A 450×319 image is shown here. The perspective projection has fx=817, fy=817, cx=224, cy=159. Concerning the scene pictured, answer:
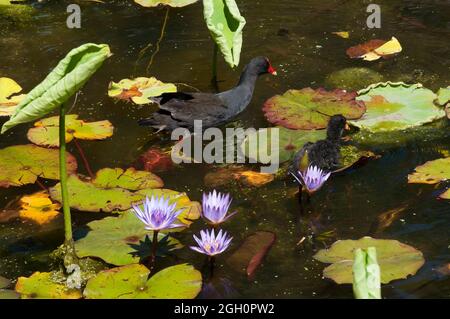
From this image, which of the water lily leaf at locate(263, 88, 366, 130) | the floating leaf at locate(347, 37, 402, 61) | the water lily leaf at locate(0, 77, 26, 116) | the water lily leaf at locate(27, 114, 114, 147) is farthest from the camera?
the floating leaf at locate(347, 37, 402, 61)

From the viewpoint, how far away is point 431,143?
5242 mm

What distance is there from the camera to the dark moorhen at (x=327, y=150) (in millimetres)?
4871

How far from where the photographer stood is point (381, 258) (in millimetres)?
4039

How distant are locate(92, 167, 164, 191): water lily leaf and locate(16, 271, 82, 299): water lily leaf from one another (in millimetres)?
913

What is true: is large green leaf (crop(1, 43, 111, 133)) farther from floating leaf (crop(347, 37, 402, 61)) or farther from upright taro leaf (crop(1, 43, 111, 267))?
floating leaf (crop(347, 37, 402, 61))

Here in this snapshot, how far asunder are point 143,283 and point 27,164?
5.15 feet

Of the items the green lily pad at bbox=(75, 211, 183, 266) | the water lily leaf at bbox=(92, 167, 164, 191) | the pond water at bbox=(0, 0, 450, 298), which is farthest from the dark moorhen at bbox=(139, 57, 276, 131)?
the green lily pad at bbox=(75, 211, 183, 266)

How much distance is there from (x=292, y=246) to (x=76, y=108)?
229cm

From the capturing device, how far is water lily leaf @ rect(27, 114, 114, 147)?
17.5 ft

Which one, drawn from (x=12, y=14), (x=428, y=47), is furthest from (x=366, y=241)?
(x=12, y=14)

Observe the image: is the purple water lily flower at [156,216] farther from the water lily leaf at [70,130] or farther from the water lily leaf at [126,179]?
the water lily leaf at [70,130]

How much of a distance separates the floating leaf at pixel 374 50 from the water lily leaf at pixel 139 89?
5.06 ft

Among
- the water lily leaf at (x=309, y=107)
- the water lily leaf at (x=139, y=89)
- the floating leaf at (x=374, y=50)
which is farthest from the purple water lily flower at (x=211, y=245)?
the floating leaf at (x=374, y=50)
